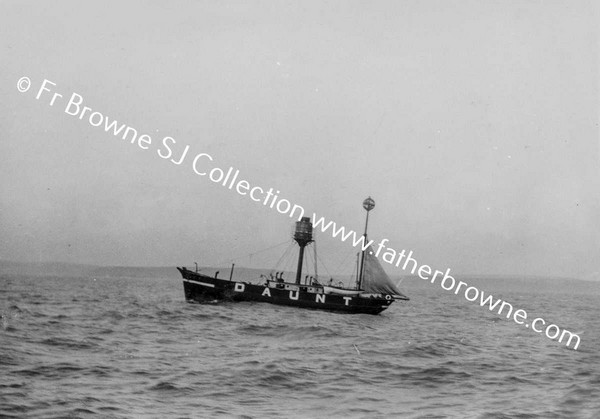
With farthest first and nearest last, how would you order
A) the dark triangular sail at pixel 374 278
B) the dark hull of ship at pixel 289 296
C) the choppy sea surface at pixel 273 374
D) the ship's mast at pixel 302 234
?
the ship's mast at pixel 302 234 < the dark triangular sail at pixel 374 278 < the dark hull of ship at pixel 289 296 < the choppy sea surface at pixel 273 374

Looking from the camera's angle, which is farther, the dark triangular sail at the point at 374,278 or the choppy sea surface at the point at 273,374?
the dark triangular sail at the point at 374,278

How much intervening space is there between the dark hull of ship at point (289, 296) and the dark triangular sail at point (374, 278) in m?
0.96

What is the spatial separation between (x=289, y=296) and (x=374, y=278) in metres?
7.69

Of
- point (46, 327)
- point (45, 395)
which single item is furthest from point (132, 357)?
point (46, 327)

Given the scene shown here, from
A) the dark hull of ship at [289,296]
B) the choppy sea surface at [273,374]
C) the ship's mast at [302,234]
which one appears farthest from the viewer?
the ship's mast at [302,234]

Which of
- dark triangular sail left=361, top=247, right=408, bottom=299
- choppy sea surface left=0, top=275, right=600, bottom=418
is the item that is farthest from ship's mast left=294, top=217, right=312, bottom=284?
choppy sea surface left=0, top=275, right=600, bottom=418

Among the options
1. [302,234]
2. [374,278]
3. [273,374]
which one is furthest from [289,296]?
[273,374]

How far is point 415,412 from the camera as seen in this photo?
45.8 ft

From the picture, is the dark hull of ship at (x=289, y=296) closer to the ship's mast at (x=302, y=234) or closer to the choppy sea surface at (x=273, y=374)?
the ship's mast at (x=302, y=234)

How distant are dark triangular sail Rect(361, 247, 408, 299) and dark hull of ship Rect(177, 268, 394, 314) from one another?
964 millimetres

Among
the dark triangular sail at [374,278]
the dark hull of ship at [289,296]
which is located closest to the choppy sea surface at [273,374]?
the dark hull of ship at [289,296]

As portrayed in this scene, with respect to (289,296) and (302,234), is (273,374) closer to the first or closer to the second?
(289,296)

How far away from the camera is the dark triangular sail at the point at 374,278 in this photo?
2020 inches

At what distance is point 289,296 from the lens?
4947 cm
